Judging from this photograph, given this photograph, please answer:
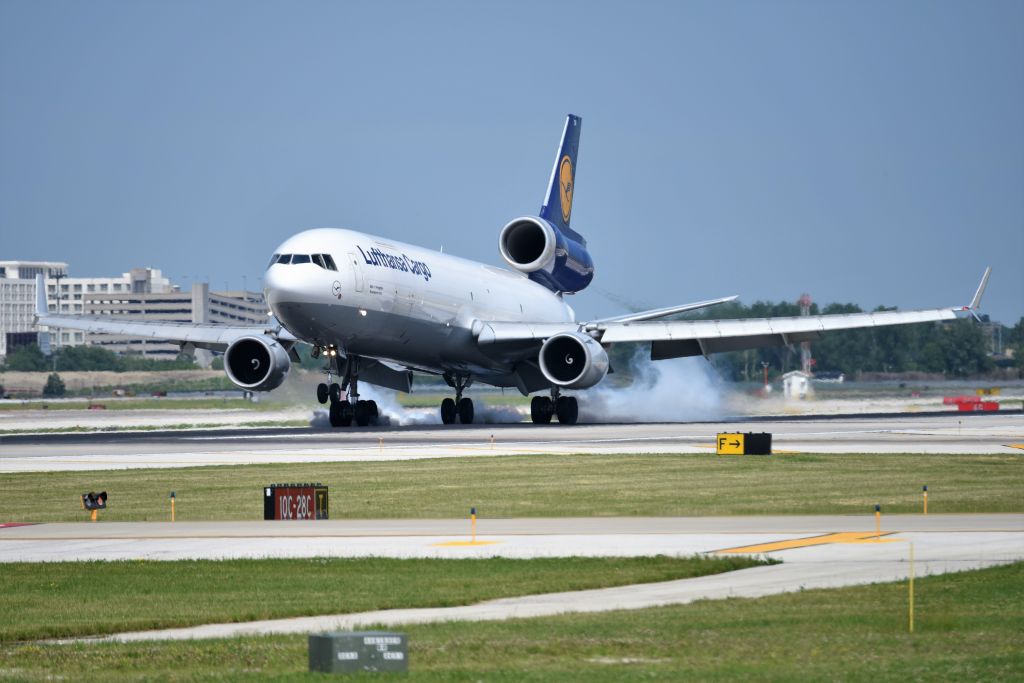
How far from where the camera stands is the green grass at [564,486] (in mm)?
27500

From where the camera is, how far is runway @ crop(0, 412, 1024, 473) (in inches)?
1608

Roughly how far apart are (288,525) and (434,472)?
32.2ft

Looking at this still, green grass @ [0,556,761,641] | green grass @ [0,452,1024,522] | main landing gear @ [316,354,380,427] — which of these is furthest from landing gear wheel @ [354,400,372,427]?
green grass @ [0,556,761,641]

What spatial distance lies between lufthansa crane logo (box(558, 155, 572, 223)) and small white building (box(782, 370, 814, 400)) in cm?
1315

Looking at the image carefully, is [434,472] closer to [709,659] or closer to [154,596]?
[154,596]

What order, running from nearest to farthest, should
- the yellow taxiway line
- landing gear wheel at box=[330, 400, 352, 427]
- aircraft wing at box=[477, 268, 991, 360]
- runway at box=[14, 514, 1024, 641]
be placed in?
runway at box=[14, 514, 1024, 641] → the yellow taxiway line → landing gear wheel at box=[330, 400, 352, 427] → aircraft wing at box=[477, 268, 991, 360]

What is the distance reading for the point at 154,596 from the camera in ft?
61.1

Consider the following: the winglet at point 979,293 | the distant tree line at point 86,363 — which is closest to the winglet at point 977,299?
the winglet at point 979,293

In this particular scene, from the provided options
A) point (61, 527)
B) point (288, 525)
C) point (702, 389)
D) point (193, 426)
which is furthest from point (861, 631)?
point (702, 389)

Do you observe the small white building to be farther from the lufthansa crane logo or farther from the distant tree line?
the distant tree line

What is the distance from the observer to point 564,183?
72.8m

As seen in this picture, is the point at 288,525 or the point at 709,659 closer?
the point at 709,659

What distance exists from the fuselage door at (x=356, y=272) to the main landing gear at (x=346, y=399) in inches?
160

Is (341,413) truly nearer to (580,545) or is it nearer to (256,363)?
(256,363)
